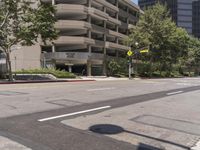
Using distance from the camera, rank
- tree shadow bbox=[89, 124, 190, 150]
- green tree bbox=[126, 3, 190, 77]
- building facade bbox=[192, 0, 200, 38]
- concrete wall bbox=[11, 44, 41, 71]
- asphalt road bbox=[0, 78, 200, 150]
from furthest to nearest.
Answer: building facade bbox=[192, 0, 200, 38]
green tree bbox=[126, 3, 190, 77]
concrete wall bbox=[11, 44, 41, 71]
tree shadow bbox=[89, 124, 190, 150]
asphalt road bbox=[0, 78, 200, 150]

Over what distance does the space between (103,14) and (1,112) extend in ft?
172

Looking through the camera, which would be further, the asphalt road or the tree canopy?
the tree canopy

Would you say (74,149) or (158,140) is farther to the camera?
(158,140)

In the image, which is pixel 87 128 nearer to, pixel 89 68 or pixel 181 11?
pixel 89 68

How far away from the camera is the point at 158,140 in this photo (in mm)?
6500

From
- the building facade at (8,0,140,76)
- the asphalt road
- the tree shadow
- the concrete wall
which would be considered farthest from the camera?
the concrete wall

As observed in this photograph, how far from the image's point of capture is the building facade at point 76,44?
2100 inches

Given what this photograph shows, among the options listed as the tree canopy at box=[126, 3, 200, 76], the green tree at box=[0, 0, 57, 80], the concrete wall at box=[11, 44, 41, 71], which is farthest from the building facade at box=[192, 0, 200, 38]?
the green tree at box=[0, 0, 57, 80]

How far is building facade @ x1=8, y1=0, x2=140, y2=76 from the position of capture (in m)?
53.3

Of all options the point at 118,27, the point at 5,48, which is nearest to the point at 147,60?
the point at 118,27

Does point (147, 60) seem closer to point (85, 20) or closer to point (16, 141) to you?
point (85, 20)

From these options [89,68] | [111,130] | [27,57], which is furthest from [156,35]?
[111,130]

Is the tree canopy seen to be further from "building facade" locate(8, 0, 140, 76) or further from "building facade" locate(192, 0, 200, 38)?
"building facade" locate(192, 0, 200, 38)

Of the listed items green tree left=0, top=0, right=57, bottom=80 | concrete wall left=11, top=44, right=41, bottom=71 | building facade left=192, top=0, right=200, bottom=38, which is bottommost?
concrete wall left=11, top=44, right=41, bottom=71
